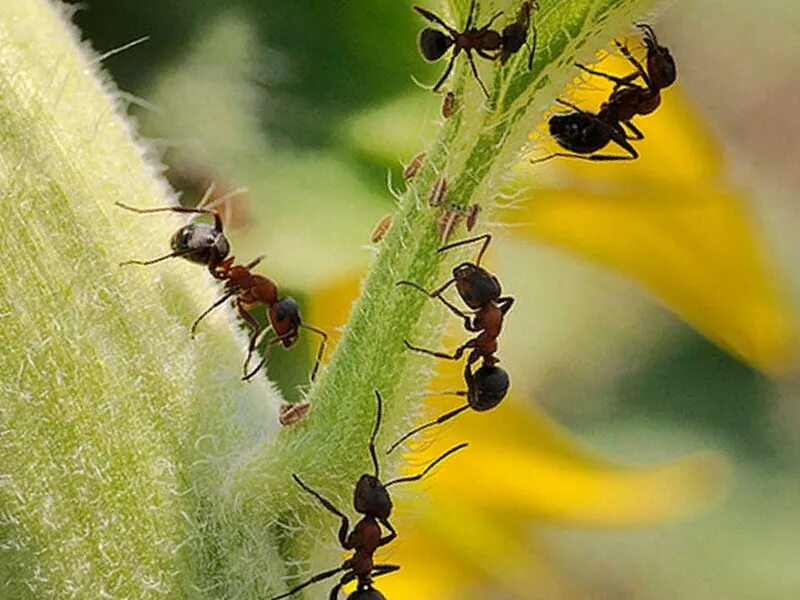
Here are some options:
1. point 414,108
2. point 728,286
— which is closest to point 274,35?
point 414,108

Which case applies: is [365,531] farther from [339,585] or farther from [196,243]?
[196,243]

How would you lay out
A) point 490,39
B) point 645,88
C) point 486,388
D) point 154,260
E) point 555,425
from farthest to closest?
point 555,425 < point 645,88 < point 486,388 < point 154,260 < point 490,39

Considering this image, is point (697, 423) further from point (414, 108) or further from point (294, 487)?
point (294, 487)

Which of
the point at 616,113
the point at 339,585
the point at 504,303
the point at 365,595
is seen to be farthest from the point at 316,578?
the point at 616,113

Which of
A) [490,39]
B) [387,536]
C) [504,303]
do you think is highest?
[490,39]

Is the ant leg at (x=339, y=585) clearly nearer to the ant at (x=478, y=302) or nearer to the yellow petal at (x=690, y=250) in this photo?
the ant at (x=478, y=302)

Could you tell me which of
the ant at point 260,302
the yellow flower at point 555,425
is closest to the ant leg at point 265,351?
the ant at point 260,302

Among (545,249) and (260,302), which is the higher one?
(260,302)

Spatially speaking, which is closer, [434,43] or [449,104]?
[449,104]
